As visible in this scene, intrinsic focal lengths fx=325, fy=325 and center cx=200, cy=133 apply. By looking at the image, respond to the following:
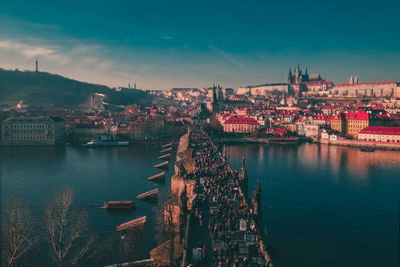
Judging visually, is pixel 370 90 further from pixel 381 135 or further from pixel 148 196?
pixel 148 196

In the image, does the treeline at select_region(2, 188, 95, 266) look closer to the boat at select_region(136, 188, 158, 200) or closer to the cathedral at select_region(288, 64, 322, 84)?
the boat at select_region(136, 188, 158, 200)

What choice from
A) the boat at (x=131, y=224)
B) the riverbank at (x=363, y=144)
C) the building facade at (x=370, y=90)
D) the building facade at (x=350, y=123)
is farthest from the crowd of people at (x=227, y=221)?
the building facade at (x=370, y=90)

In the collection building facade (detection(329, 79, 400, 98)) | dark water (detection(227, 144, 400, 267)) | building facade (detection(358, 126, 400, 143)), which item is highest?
building facade (detection(329, 79, 400, 98))

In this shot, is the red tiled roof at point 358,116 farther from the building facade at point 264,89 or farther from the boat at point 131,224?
the building facade at point 264,89

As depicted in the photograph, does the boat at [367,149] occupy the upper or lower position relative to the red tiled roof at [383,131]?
lower

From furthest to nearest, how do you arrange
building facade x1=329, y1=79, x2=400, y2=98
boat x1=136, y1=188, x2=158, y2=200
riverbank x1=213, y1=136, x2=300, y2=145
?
building facade x1=329, y1=79, x2=400, y2=98, riverbank x1=213, y1=136, x2=300, y2=145, boat x1=136, y1=188, x2=158, y2=200

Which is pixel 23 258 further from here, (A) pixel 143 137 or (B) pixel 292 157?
(A) pixel 143 137

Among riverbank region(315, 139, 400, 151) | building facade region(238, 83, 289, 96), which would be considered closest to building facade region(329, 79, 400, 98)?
building facade region(238, 83, 289, 96)
